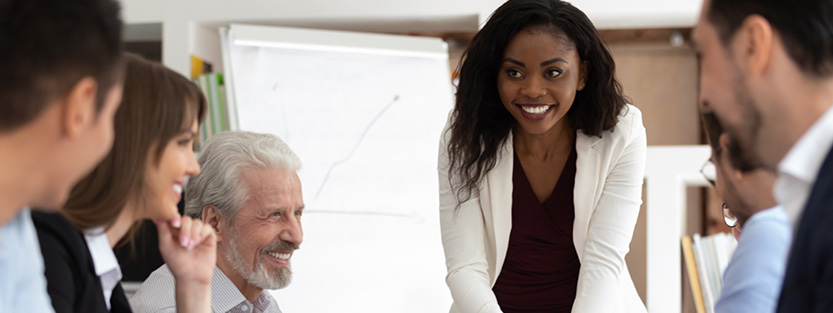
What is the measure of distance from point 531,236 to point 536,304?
0.50ft

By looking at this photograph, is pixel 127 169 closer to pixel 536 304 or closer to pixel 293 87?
pixel 536 304

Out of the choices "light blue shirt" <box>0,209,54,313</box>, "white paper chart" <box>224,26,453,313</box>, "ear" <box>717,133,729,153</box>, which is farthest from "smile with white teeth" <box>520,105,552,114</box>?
"white paper chart" <box>224,26,453,313</box>

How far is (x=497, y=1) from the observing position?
299cm

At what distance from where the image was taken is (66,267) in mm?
1128

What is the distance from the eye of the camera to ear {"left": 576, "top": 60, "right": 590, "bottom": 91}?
1.82m

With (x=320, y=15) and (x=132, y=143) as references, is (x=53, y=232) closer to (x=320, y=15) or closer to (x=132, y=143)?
(x=132, y=143)

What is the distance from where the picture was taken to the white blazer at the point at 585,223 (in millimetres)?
1731

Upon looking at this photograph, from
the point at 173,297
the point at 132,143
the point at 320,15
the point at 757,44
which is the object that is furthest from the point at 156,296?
the point at 320,15

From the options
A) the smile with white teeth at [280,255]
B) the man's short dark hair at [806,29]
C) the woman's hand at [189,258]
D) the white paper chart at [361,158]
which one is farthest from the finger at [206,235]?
the white paper chart at [361,158]

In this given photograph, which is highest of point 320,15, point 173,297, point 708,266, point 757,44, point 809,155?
point 320,15

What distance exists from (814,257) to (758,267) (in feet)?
1.37

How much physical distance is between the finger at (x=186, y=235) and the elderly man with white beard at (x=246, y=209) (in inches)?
13.8

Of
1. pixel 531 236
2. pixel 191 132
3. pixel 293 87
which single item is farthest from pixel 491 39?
pixel 293 87

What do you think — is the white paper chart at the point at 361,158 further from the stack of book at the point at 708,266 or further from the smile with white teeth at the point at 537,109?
the smile with white teeth at the point at 537,109
